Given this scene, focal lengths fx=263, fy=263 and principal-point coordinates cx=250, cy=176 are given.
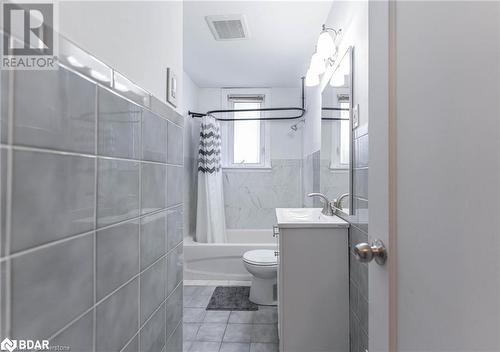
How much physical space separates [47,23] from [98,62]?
0.14 metres

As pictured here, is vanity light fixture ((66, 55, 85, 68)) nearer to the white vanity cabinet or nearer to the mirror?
the white vanity cabinet

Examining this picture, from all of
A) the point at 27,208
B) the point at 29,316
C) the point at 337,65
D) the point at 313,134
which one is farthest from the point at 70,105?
the point at 313,134

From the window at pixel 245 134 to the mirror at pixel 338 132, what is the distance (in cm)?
147

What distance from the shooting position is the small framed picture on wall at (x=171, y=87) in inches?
41.4

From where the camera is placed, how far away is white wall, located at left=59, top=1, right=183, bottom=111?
566 mm

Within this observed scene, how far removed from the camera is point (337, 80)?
175 cm

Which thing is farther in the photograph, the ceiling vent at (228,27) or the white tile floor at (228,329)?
the ceiling vent at (228,27)

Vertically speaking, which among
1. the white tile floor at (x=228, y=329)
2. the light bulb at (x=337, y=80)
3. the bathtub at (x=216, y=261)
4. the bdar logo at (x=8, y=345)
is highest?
the light bulb at (x=337, y=80)

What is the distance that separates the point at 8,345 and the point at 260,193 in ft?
10.7

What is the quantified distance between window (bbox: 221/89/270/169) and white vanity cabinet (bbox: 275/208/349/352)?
2.21 metres

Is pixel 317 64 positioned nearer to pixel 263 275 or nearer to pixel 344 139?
pixel 344 139

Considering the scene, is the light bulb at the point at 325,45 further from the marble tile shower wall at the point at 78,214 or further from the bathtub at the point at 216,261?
the bathtub at the point at 216,261

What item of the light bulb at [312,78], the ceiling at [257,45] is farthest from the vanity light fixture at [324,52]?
the ceiling at [257,45]

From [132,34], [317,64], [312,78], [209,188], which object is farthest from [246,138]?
[132,34]
